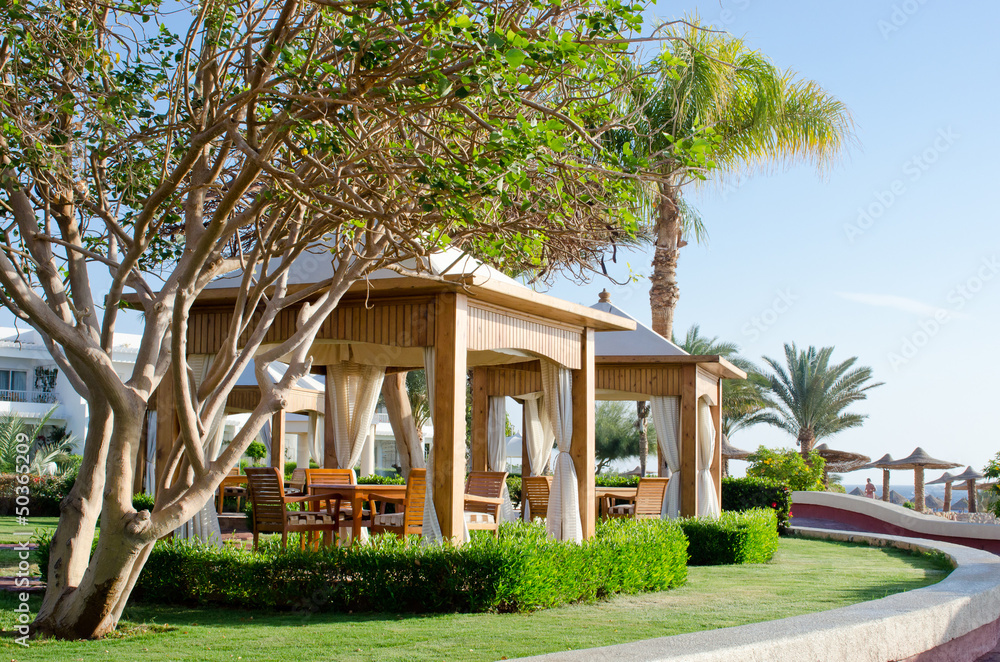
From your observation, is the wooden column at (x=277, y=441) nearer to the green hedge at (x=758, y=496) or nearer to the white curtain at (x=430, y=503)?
the green hedge at (x=758, y=496)

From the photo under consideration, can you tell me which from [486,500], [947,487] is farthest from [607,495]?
[947,487]

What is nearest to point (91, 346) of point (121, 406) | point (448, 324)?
point (121, 406)

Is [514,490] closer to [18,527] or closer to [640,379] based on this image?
[640,379]

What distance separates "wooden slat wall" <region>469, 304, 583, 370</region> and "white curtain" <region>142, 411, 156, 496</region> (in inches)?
184

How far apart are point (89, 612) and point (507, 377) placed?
31.7 ft

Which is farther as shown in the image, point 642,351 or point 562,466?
point 642,351

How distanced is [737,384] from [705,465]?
51.1ft

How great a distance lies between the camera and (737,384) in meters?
30.3

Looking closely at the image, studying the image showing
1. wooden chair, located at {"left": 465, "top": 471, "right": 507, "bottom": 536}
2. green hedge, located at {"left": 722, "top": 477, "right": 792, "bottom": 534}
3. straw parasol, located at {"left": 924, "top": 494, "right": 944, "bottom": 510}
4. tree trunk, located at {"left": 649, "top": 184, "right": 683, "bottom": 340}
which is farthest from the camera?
straw parasol, located at {"left": 924, "top": 494, "right": 944, "bottom": 510}

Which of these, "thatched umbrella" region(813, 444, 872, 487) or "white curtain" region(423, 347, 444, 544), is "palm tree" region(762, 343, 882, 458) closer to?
"thatched umbrella" region(813, 444, 872, 487)

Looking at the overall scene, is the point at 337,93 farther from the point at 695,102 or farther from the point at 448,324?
the point at 695,102

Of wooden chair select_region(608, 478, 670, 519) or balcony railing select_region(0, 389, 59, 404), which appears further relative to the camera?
balcony railing select_region(0, 389, 59, 404)

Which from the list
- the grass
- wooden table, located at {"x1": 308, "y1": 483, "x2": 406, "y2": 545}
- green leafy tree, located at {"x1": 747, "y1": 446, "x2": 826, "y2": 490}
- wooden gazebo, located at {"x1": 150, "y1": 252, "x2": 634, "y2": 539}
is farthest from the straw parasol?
wooden table, located at {"x1": 308, "y1": 483, "x2": 406, "y2": 545}

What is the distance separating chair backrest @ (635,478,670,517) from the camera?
13.3 meters
